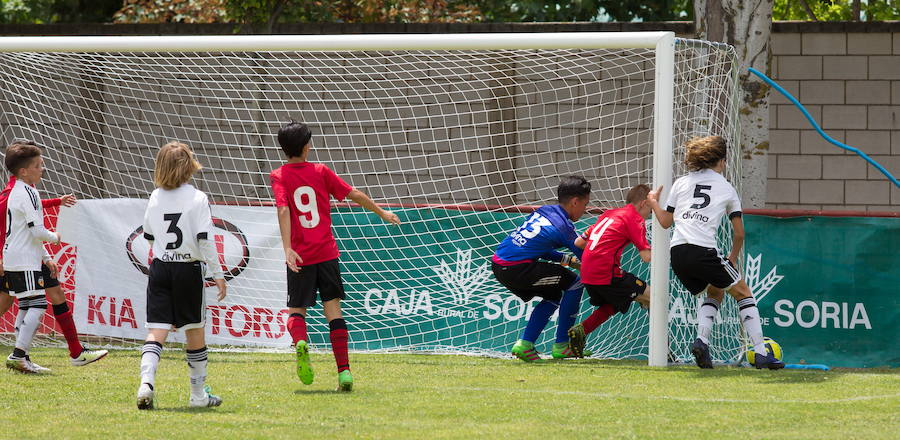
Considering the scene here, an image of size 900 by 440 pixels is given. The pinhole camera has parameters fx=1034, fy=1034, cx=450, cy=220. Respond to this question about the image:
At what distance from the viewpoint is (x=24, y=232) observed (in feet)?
23.0

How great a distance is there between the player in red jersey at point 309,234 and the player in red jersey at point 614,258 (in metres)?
2.00

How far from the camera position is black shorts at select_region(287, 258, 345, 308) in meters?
6.04

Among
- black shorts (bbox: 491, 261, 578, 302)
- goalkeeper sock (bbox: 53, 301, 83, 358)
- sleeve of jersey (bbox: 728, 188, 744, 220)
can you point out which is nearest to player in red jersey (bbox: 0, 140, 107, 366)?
goalkeeper sock (bbox: 53, 301, 83, 358)

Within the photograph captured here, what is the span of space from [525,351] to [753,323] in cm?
170

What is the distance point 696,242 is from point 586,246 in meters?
0.98

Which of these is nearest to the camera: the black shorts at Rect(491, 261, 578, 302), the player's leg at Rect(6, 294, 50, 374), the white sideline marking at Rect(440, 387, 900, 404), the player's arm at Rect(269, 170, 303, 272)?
the white sideline marking at Rect(440, 387, 900, 404)

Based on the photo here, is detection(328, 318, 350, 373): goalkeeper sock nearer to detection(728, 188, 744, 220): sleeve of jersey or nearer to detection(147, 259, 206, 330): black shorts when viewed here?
detection(147, 259, 206, 330): black shorts

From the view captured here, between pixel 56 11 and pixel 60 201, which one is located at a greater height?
pixel 56 11

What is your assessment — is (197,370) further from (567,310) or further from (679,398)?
(567,310)

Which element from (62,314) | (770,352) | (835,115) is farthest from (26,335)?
(835,115)

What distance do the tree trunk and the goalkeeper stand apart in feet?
6.37

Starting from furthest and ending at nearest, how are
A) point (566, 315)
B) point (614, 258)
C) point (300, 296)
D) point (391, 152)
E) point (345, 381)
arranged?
1. point (391, 152)
2. point (566, 315)
3. point (614, 258)
4. point (300, 296)
5. point (345, 381)

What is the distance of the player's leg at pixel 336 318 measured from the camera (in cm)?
598

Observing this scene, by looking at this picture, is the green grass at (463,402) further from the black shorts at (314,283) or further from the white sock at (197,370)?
the black shorts at (314,283)
